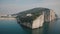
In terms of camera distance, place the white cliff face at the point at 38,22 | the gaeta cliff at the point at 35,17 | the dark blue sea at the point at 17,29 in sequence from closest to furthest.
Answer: the dark blue sea at the point at 17,29 < the gaeta cliff at the point at 35,17 < the white cliff face at the point at 38,22

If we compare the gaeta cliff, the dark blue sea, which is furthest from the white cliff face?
the dark blue sea

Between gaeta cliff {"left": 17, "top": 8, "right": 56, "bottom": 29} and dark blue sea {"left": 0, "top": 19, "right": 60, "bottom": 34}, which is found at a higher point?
gaeta cliff {"left": 17, "top": 8, "right": 56, "bottom": 29}

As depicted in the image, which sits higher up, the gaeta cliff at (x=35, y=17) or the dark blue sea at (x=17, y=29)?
the gaeta cliff at (x=35, y=17)

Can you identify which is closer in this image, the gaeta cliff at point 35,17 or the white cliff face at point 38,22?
the gaeta cliff at point 35,17

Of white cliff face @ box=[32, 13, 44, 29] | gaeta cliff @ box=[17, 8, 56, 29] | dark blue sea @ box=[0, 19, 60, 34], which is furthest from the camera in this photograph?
white cliff face @ box=[32, 13, 44, 29]

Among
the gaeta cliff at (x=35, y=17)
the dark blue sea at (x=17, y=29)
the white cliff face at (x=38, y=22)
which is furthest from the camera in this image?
the white cliff face at (x=38, y=22)

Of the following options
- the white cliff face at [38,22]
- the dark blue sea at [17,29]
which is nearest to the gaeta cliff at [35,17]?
the white cliff face at [38,22]

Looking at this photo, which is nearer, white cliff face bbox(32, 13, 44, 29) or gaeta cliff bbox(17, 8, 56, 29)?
gaeta cliff bbox(17, 8, 56, 29)

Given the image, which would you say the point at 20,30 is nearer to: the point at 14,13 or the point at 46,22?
the point at 14,13

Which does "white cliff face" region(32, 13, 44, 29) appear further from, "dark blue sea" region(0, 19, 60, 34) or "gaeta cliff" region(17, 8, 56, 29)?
"dark blue sea" region(0, 19, 60, 34)

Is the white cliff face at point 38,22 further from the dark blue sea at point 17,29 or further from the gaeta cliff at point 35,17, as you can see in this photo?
the dark blue sea at point 17,29
